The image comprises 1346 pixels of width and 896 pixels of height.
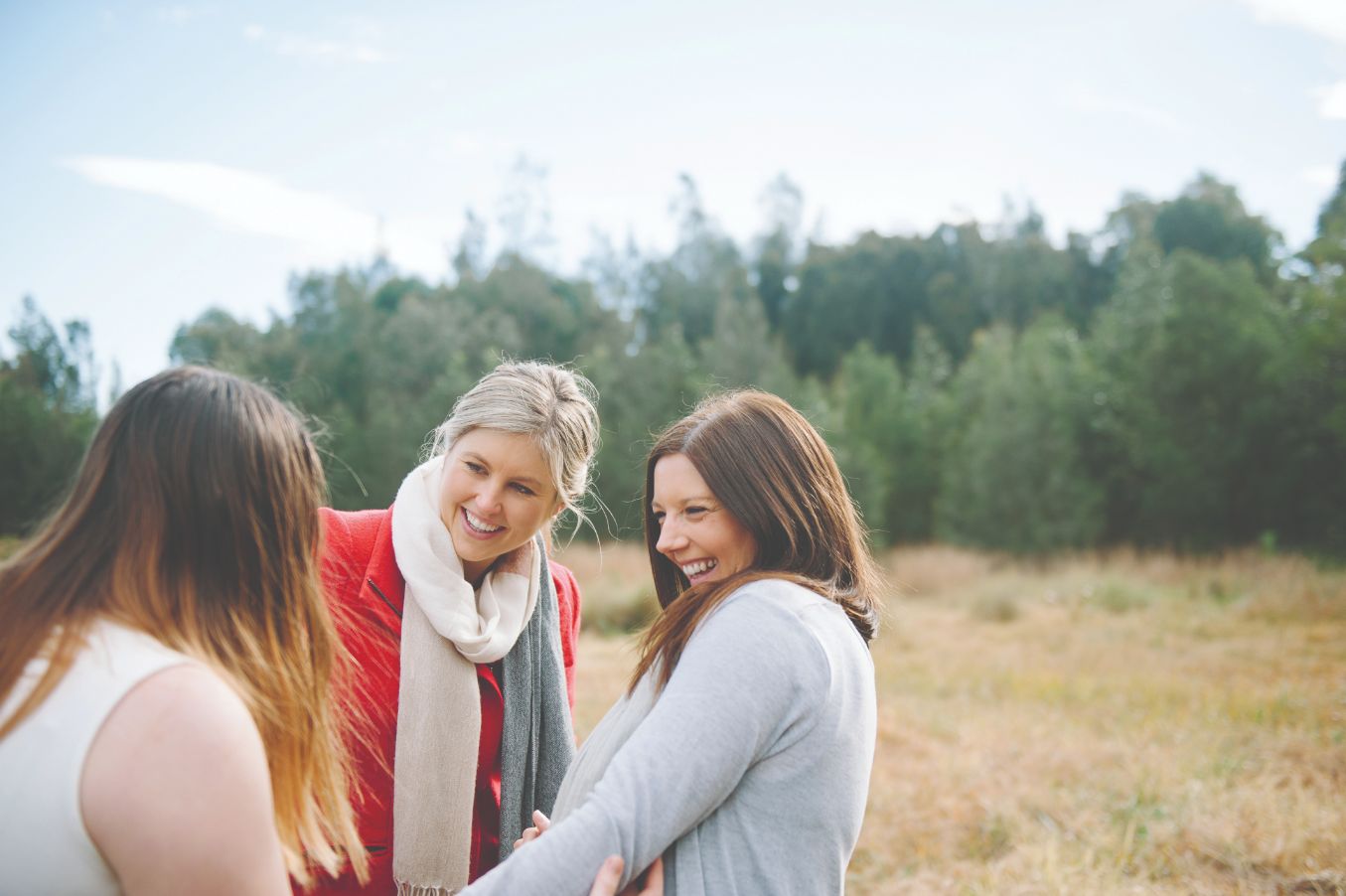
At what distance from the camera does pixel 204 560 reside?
1.27 meters

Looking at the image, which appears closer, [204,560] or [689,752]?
[204,560]

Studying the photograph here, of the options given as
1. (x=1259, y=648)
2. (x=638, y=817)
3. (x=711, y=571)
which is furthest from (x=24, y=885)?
(x=1259, y=648)

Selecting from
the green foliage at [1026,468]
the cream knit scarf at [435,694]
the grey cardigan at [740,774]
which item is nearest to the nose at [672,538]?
the grey cardigan at [740,774]

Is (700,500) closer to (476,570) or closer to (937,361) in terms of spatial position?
(476,570)

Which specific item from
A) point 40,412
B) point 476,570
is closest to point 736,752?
point 476,570

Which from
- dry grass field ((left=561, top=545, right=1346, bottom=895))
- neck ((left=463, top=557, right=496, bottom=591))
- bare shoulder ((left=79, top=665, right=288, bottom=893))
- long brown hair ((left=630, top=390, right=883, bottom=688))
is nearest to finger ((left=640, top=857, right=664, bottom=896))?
long brown hair ((left=630, top=390, right=883, bottom=688))

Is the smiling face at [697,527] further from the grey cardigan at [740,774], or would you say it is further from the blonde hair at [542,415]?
the blonde hair at [542,415]

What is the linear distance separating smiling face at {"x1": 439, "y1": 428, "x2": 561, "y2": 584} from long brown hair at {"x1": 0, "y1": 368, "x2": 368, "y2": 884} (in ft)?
3.30

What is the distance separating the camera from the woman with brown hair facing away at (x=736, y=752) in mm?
1398

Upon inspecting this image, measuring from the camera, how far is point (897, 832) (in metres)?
4.57

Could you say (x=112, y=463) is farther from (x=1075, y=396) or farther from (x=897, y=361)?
(x=897, y=361)

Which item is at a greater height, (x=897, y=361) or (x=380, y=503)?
(x=897, y=361)

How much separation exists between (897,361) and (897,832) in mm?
39339

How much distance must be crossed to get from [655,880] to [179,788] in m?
0.74
